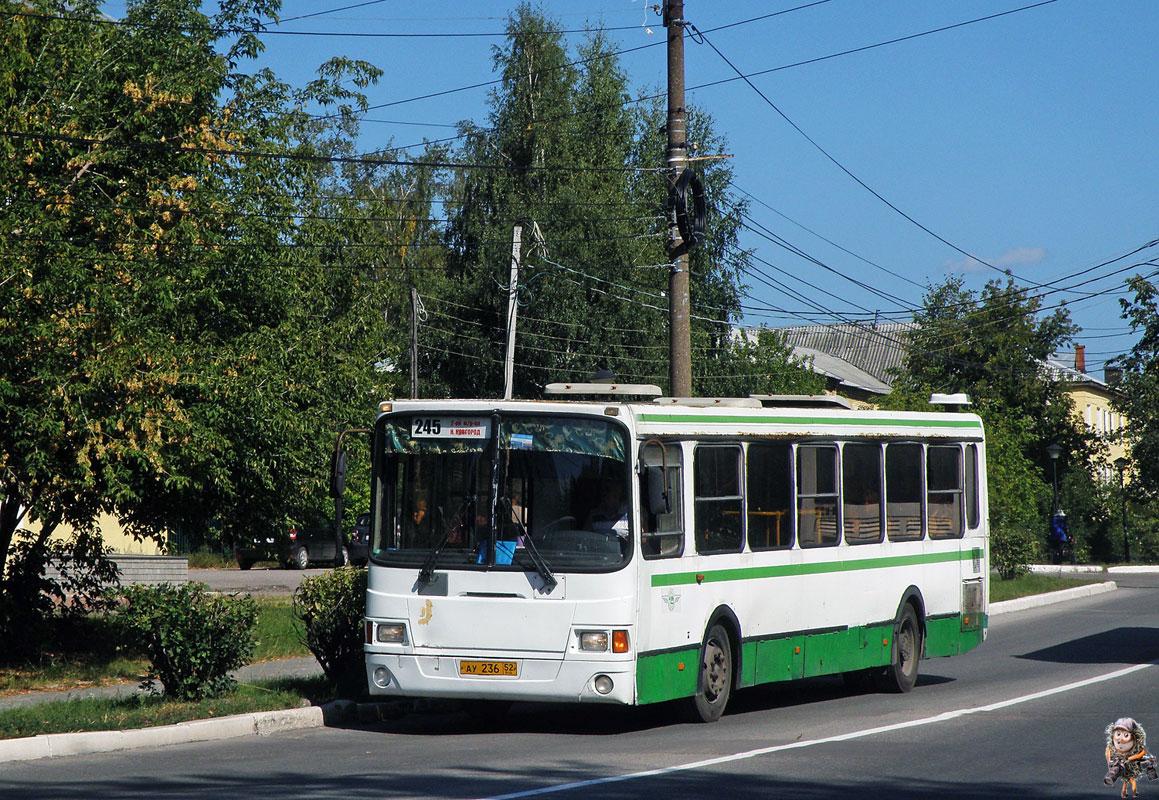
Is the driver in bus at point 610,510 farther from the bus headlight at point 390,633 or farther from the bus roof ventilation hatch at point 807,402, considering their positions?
the bus roof ventilation hatch at point 807,402

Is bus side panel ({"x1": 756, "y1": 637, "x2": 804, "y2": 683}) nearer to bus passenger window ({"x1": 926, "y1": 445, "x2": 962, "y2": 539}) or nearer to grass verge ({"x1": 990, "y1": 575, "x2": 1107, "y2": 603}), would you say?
bus passenger window ({"x1": 926, "y1": 445, "x2": 962, "y2": 539})

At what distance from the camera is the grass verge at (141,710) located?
10906mm

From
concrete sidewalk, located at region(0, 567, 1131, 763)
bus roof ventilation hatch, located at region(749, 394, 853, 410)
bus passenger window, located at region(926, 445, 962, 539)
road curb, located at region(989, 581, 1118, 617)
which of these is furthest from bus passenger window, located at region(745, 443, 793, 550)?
road curb, located at region(989, 581, 1118, 617)

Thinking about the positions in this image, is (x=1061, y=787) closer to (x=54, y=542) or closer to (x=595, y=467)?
(x=595, y=467)

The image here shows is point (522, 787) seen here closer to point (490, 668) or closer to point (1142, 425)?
point (490, 668)

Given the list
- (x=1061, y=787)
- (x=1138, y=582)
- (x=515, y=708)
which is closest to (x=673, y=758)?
(x=1061, y=787)

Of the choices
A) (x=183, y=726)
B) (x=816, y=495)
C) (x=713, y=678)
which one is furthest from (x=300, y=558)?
(x=183, y=726)

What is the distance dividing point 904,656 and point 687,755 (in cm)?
605

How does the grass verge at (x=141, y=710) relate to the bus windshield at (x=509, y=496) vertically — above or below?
below

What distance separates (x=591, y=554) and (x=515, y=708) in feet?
11.1

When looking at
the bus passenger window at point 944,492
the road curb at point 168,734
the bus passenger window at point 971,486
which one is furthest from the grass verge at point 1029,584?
the road curb at point 168,734

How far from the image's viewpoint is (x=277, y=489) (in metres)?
17.8

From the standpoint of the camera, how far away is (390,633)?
11773 millimetres

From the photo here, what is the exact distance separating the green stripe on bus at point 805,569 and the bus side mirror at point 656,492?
640 mm
